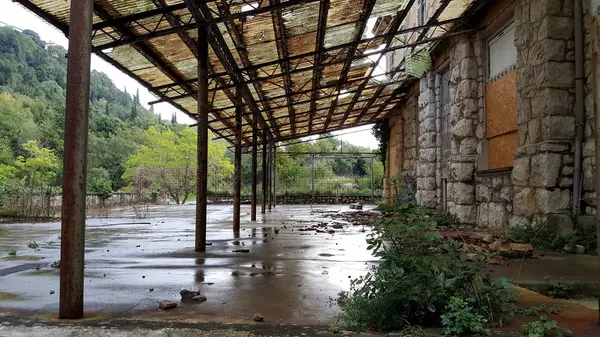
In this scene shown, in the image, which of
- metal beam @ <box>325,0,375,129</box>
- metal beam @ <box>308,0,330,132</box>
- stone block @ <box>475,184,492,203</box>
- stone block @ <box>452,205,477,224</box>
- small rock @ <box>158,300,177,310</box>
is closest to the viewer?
small rock @ <box>158,300,177,310</box>

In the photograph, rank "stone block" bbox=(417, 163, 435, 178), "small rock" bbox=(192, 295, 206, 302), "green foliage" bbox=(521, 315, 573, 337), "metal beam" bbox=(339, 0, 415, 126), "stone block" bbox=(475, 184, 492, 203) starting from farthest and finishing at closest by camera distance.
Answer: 1. "stone block" bbox=(417, 163, 435, 178)
2. "stone block" bbox=(475, 184, 492, 203)
3. "metal beam" bbox=(339, 0, 415, 126)
4. "small rock" bbox=(192, 295, 206, 302)
5. "green foliage" bbox=(521, 315, 573, 337)

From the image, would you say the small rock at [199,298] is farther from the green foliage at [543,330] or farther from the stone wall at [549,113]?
the stone wall at [549,113]

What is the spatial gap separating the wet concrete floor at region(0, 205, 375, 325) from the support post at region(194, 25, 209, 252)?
1.23 ft

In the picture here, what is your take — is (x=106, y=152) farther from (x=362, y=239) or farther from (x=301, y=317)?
(x=301, y=317)

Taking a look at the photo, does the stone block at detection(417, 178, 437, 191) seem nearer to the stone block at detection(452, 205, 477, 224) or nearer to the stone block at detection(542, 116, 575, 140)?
the stone block at detection(452, 205, 477, 224)

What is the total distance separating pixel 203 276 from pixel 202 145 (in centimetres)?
299

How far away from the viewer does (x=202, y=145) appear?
7.80 meters

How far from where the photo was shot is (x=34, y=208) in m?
18.4

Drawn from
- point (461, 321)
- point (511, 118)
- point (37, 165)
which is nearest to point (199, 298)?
point (461, 321)

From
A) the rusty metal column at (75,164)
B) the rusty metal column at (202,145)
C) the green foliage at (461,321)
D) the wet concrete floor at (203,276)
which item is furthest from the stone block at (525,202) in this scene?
the rusty metal column at (75,164)

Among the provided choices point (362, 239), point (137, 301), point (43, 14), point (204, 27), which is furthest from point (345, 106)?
point (137, 301)

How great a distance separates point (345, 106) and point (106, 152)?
42.6m

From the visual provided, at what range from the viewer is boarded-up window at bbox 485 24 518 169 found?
9312 millimetres

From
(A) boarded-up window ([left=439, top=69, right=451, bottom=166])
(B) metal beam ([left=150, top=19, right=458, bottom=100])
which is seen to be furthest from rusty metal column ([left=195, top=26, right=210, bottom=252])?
(A) boarded-up window ([left=439, top=69, right=451, bottom=166])
